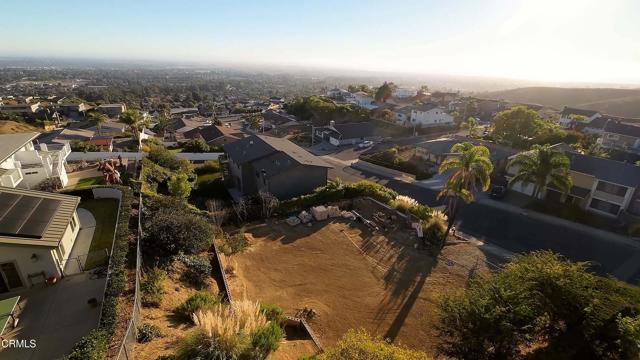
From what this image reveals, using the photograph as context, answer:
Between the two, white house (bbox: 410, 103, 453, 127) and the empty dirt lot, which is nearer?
the empty dirt lot

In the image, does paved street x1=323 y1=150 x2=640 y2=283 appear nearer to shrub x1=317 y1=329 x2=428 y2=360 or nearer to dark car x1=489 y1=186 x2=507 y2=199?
dark car x1=489 y1=186 x2=507 y2=199

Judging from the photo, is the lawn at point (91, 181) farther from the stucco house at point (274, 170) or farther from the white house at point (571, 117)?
the white house at point (571, 117)

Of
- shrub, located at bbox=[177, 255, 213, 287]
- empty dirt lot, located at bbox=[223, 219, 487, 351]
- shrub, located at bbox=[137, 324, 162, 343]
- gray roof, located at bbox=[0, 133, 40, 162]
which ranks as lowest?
empty dirt lot, located at bbox=[223, 219, 487, 351]

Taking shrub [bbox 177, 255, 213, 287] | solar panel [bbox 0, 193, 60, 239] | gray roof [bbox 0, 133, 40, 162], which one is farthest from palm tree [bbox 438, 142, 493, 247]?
gray roof [bbox 0, 133, 40, 162]

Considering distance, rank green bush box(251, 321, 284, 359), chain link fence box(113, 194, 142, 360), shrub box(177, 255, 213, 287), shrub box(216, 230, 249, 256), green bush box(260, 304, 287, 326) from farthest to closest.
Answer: shrub box(216, 230, 249, 256) < shrub box(177, 255, 213, 287) < green bush box(260, 304, 287, 326) < green bush box(251, 321, 284, 359) < chain link fence box(113, 194, 142, 360)

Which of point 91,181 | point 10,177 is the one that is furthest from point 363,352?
point 91,181
